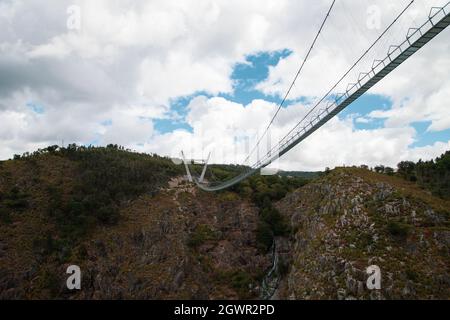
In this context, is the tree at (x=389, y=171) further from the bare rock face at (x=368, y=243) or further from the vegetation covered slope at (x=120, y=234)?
the vegetation covered slope at (x=120, y=234)

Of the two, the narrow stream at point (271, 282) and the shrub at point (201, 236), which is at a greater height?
the shrub at point (201, 236)

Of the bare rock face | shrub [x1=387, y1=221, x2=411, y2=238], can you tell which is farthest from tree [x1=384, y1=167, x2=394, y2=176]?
shrub [x1=387, y1=221, x2=411, y2=238]

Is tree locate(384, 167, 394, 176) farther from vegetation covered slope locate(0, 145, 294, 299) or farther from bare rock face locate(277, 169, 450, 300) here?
vegetation covered slope locate(0, 145, 294, 299)

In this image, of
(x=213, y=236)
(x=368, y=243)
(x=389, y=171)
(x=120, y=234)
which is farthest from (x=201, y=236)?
(x=389, y=171)

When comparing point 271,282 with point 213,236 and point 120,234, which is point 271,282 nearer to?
point 213,236

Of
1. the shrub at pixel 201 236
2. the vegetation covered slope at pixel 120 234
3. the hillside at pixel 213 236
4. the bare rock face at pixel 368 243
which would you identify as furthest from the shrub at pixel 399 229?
the shrub at pixel 201 236
